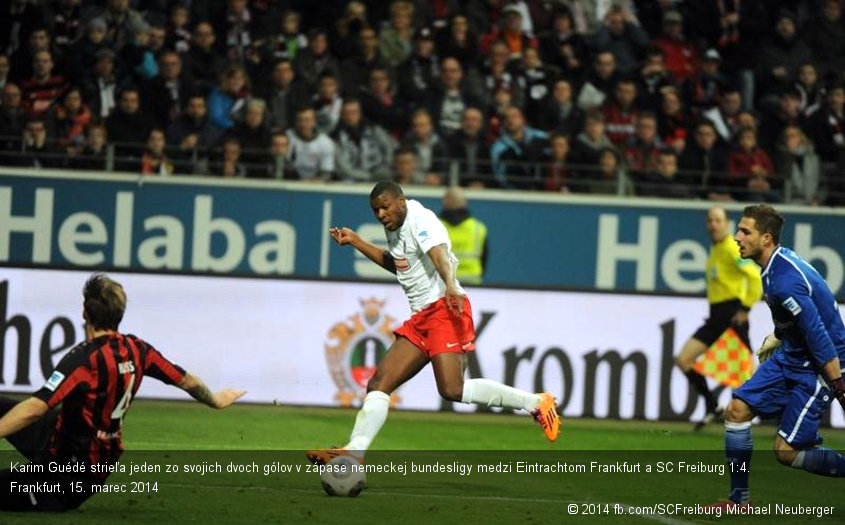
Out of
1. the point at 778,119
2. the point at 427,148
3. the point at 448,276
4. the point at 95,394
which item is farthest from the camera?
the point at 778,119

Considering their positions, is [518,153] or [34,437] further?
[518,153]

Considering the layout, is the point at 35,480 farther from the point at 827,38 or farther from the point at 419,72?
the point at 827,38

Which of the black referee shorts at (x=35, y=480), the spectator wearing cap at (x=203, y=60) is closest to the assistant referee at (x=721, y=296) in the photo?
the spectator wearing cap at (x=203, y=60)

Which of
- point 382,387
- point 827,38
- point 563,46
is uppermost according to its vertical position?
point 827,38

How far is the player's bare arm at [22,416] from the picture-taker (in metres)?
6.97

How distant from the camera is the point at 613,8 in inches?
699

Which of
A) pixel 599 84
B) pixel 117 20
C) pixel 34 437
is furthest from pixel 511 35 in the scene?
pixel 34 437

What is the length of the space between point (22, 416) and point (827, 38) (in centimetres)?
1382

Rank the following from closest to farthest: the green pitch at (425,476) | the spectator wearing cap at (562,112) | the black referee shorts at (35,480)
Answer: the black referee shorts at (35,480)
the green pitch at (425,476)
the spectator wearing cap at (562,112)

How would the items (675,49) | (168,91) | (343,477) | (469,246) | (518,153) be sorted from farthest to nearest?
1. (675,49)
2. (168,91)
3. (518,153)
4. (469,246)
5. (343,477)

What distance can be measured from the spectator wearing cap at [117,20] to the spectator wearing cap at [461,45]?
3.47m

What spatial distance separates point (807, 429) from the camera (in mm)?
8383

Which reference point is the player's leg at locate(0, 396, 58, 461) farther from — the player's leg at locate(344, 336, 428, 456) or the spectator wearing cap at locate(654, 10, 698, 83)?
the spectator wearing cap at locate(654, 10, 698, 83)

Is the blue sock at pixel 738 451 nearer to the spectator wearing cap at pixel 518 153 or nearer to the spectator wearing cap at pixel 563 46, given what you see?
the spectator wearing cap at pixel 518 153
